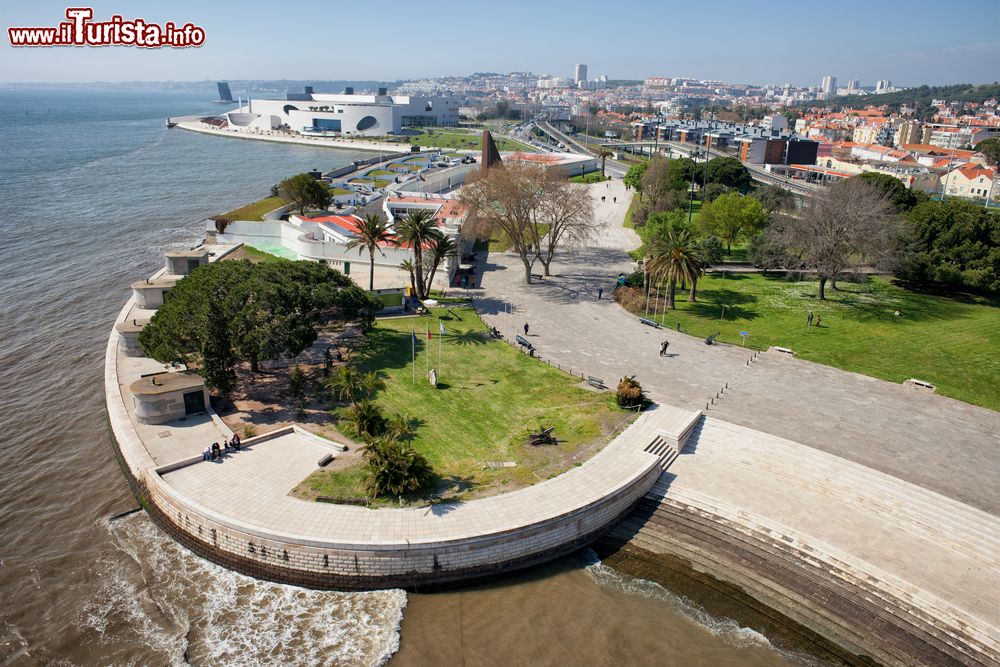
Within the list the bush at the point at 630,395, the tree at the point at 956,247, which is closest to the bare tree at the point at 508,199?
the bush at the point at 630,395

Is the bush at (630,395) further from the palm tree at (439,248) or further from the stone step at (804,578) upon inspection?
the palm tree at (439,248)

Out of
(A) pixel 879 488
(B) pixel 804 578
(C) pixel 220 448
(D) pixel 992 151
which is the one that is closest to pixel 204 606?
(C) pixel 220 448

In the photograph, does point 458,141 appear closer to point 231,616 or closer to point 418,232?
point 418,232

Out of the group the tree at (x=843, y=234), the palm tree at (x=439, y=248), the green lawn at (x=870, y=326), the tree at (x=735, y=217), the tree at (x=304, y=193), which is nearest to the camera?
the green lawn at (x=870, y=326)

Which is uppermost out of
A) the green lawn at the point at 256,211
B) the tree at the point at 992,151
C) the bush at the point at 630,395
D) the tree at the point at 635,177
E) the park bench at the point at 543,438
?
the tree at the point at 992,151

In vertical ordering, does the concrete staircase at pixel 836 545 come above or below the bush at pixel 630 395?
below

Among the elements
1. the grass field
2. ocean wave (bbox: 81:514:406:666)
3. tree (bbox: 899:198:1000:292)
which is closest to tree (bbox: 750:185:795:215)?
tree (bbox: 899:198:1000:292)
